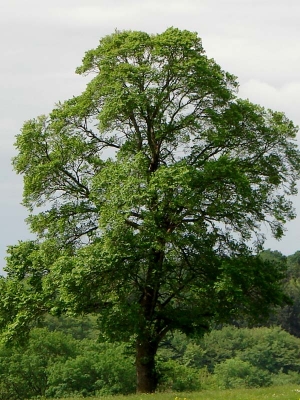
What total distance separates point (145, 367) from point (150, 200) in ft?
27.0

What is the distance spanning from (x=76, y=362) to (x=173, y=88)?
4369cm

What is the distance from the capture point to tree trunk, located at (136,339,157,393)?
3362cm

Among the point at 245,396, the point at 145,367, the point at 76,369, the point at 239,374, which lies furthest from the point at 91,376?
the point at 245,396

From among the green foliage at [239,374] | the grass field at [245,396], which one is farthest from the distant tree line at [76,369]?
the grass field at [245,396]

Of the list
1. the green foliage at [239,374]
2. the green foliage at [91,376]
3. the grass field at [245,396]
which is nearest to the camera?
the grass field at [245,396]

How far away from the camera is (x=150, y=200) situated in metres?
30.8

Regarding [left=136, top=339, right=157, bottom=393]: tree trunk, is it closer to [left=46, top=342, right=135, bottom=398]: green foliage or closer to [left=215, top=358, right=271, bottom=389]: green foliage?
[left=46, top=342, right=135, bottom=398]: green foliage

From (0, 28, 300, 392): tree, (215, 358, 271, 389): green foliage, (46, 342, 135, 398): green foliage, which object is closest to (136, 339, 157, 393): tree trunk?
(0, 28, 300, 392): tree

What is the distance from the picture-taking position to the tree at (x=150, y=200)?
31172 millimetres

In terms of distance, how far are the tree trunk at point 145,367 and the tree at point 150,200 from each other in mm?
76

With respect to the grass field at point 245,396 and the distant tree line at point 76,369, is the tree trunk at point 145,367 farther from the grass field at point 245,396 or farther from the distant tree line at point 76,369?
the distant tree line at point 76,369

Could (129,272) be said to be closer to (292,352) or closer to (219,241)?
(219,241)

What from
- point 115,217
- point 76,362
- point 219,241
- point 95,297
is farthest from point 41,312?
point 76,362

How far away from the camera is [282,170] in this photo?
3528cm
